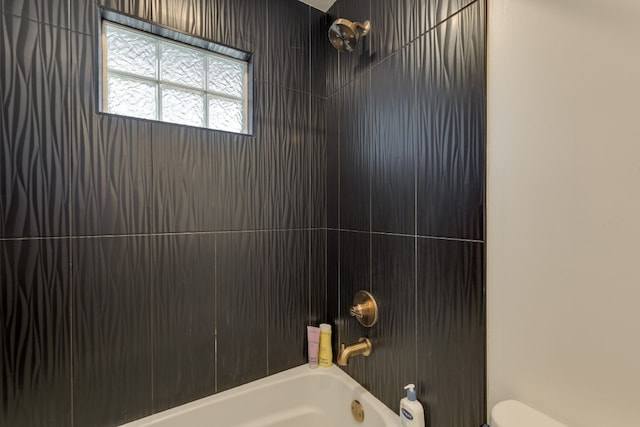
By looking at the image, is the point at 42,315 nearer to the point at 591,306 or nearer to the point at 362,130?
the point at 362,130

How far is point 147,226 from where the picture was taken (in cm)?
112

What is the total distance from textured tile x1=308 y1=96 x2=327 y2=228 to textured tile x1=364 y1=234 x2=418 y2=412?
1.32 ft

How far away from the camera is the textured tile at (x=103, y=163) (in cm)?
100

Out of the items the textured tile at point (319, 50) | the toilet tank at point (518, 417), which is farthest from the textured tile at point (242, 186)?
the toilet tank at point (518, 417)

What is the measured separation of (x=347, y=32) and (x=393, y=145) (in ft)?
1.84

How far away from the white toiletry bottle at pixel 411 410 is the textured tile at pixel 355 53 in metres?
1.34

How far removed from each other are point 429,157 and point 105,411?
1.51 metres

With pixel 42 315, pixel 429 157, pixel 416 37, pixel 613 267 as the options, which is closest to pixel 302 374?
pixel 42 315

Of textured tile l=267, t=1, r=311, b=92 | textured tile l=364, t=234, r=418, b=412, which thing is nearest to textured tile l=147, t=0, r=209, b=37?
textured tile l=267, t=1, r=311, b=92

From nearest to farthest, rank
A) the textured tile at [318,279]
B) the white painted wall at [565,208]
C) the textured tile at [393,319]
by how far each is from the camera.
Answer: the white painted wall at [565,208], the textured tile at [393,319], the textured tile at [318,279]

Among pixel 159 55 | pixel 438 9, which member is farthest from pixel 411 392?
pixel 159 55

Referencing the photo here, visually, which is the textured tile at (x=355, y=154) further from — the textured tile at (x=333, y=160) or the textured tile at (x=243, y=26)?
the textured tile at (x=243, y=26)

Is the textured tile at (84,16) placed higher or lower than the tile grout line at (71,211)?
higher

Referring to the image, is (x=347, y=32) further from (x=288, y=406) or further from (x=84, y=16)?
(x=288, y=406)
